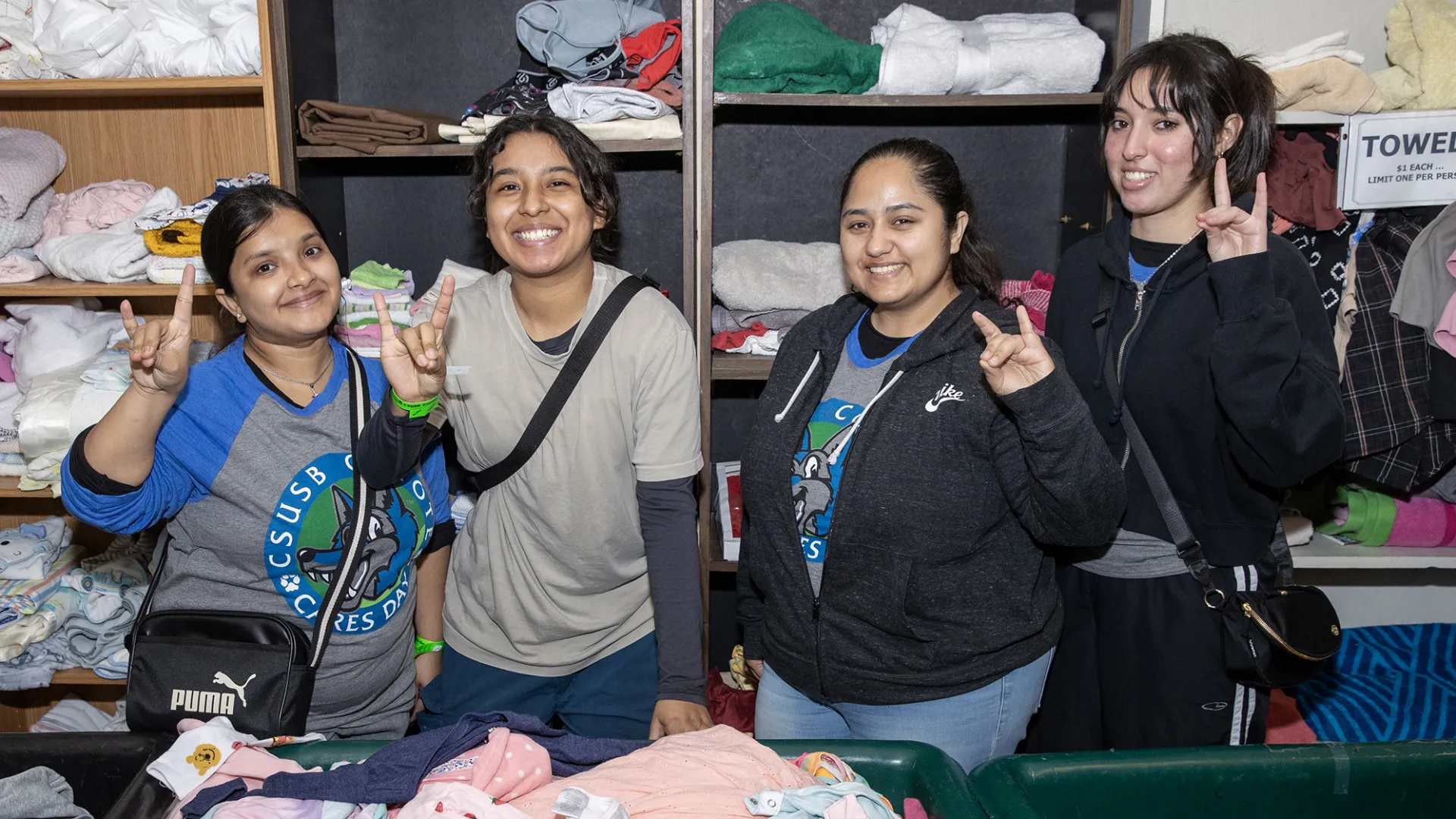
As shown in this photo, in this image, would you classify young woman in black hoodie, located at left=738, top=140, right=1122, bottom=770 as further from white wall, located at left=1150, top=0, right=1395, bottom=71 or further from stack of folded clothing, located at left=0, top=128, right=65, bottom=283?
stack of folded clothing, located at left=0, top=128, right=65, bottom=283

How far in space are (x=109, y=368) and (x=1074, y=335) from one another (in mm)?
2168

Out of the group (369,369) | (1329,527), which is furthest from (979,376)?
(1329,527)

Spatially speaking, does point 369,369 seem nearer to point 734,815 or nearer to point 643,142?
point 643,142

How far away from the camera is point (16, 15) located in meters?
2.38

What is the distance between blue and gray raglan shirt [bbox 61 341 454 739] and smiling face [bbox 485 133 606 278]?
0.37 m

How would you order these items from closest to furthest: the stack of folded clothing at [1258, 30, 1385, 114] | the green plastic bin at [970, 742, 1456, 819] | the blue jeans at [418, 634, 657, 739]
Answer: the green plastic bin at [970, 742, 1456, 819] → the blue jeans at [418, 634, 657, 739] → the stack of folded clothing at [1258, 30, 1385, 114]

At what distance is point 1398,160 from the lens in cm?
229

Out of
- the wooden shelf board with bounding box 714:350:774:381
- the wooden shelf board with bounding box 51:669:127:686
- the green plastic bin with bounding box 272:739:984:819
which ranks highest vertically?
the wooden shelf board with bounding box 714:350:774:381

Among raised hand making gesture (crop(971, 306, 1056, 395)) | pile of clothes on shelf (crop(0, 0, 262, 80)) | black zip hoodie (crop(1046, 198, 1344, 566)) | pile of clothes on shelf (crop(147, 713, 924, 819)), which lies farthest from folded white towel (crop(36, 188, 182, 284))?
black zip hoodie (crop(1046, 198, 1344, 566))

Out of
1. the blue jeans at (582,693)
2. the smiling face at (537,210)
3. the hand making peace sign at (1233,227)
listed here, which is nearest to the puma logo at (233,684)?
the blue jeans at (582,693)

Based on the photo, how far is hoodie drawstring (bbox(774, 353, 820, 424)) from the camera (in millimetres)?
1755

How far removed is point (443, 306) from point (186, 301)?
40 centimetres

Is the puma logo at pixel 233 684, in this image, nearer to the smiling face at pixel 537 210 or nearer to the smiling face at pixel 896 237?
the smiling face at pixel 537 210

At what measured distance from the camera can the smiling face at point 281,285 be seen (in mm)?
1672
